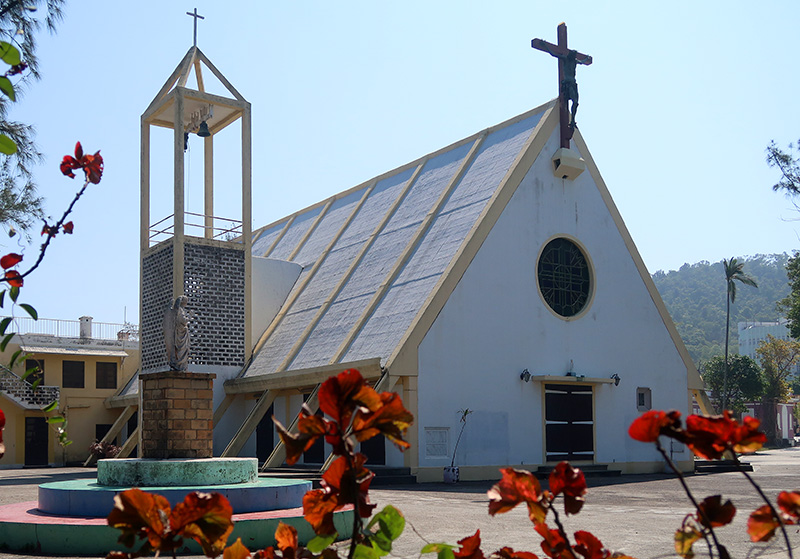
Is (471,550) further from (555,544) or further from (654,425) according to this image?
(654,425)

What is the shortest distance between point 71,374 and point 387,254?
57.6ft

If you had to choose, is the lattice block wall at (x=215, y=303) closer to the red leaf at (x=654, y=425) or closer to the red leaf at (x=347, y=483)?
the red leaf at (x=347, y=483)

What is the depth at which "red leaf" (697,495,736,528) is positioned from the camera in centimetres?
178

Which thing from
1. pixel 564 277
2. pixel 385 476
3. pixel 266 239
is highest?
pixel 266 239

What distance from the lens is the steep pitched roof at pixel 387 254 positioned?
2102 cm

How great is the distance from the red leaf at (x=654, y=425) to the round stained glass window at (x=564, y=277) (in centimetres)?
2081

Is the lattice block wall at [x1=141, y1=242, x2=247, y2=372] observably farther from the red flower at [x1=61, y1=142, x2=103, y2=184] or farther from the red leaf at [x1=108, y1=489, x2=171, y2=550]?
the red leaf at [x1=108, y1=489, x2=171, y2=550]

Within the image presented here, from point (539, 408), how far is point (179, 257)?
11.1m

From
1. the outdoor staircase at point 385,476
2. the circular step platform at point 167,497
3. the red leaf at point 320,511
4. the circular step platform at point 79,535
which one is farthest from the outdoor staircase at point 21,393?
the red leaf at point 320,511

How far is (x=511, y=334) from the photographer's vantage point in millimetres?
21234

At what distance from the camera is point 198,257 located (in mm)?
25188

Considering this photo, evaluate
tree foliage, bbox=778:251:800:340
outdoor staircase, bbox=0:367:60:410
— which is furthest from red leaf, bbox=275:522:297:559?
tree foliage, bbox=778:251:800:340

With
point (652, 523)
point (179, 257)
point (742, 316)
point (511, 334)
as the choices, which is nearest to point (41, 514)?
point (652, 523)

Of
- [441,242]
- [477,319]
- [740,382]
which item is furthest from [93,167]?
[740,382]
